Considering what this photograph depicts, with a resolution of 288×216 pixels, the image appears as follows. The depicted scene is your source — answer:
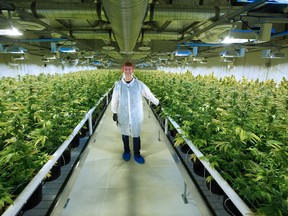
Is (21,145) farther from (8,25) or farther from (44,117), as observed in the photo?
(8,25)

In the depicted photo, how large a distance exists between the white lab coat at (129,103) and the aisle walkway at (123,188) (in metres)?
0.64

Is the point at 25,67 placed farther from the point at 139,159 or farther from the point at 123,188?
the point at 123,188

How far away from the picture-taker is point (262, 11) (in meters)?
3.54

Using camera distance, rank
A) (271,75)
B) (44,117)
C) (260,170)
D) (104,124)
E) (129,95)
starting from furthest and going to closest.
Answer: (271,75), (104,124), (129,95), (44,117), (260,170)

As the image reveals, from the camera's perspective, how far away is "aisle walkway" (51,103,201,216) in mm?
2272

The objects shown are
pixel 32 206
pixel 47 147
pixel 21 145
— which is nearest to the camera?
pixel 21 145

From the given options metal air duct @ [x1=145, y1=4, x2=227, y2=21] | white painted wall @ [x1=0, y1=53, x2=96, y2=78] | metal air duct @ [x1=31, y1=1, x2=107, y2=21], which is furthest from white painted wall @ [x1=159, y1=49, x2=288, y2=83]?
white painted wall @ [x1=0, y1=53, x2=96, y2=78]

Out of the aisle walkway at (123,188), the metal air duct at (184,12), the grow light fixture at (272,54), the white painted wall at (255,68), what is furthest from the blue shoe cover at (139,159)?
the white painted wall at (255,68)

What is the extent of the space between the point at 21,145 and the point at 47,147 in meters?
0.43

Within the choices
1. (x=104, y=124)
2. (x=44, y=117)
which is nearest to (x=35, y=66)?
(x=104, y=124)

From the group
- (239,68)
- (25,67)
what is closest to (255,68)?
(239,68)

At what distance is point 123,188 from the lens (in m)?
2.70

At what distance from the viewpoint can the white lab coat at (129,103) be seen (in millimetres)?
3105

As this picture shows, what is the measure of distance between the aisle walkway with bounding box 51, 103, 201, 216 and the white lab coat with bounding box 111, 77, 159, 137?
64 cm
